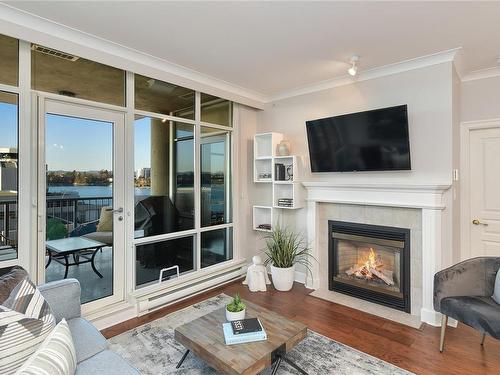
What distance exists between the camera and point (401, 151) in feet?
9.93

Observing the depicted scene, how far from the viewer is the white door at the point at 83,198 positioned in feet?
8.45

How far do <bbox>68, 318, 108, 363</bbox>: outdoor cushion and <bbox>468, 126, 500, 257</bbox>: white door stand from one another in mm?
3843

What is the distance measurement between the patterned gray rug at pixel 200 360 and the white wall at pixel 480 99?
9.12 feet

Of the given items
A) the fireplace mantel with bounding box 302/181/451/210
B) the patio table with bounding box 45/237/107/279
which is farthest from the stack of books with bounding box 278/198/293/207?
the patio table with bounding box 45/237/107/279

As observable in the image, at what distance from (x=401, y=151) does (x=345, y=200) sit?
0.82 m

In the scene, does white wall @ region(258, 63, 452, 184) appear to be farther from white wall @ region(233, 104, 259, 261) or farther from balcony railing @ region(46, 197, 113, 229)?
balcony railing @ region(46, 197, 113, 229)

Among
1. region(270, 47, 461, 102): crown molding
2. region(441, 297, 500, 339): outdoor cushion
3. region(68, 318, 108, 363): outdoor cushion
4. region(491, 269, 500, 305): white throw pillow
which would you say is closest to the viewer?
region(68, 318, 108, 363): outdoor cushion

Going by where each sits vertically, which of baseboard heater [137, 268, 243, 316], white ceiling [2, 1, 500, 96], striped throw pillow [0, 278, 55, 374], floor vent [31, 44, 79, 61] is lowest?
baseboard heater [137, 268, 243, 316]

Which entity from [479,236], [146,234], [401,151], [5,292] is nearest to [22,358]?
[5,292]

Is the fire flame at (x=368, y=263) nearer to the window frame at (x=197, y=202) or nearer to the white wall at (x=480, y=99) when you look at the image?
the window frame at (x=197, y=202)

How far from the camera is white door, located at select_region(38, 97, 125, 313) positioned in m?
2.58

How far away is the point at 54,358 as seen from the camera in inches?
51.7

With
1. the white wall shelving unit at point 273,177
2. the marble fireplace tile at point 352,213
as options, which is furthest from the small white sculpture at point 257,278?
the marble fireplace tile at point 352,213

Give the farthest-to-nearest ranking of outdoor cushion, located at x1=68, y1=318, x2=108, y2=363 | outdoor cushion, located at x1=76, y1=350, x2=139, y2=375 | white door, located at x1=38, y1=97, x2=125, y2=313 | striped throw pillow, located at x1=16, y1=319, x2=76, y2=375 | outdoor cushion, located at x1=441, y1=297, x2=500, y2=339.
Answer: white door, located at x1=38, y1=97, x2=125, y2=313
outdoor cushion, located at x1=441, y1=297, x2=500, y2=339
outdoor cushion, located at x1=68, y1=318, x2=108, y2=363
outdoor cushion, located at x1=76, y1=350, x2=139, y2=375
striped throw pillow, located at x1=16, y1=319, x2=76, y2=375
